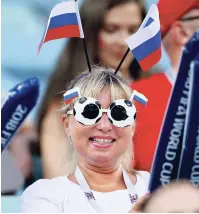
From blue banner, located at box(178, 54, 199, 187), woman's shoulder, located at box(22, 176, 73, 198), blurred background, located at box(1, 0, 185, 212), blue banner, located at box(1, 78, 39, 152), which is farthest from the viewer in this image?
blurred background, located at box(1, 0, 185, 212)

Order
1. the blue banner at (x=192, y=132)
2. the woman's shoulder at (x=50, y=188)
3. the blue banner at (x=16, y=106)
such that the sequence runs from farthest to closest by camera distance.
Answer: the blue banner at (x=16, y=106) < the woman's shoulder at (x=50, y=188) < the blue banner at (x=192, y=132)

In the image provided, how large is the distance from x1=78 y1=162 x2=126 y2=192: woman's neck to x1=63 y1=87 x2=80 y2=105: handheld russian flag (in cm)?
24

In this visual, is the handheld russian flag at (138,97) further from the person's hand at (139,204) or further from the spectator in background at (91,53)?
the person's hand at (139,204)

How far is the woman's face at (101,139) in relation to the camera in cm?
198

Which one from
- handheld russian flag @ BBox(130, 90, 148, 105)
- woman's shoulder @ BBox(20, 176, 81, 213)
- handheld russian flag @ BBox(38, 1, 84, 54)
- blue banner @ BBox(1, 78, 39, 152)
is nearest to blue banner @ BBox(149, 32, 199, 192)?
handheld russian flag @ BBox(130, 90, 148, 105)

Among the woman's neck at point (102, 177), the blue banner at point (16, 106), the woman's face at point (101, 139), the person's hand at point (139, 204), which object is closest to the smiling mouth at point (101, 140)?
the woman's face at point (101, 139)

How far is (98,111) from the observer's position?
6.43 ft

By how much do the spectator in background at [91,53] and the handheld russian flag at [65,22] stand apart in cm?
13

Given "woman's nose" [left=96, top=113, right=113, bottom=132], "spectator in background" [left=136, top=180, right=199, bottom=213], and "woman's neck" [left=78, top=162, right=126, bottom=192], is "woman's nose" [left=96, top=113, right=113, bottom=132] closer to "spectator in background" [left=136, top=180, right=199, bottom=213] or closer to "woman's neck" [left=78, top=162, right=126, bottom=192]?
"woman's neck" [left=78, top=162, right=126, bottom=192]

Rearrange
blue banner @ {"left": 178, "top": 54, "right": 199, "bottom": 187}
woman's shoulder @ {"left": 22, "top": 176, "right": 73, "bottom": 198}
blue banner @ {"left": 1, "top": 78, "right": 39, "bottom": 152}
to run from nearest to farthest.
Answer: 1. blue banner @ {"left": 178, "top": 54, "right": 199, "bottom": 187}
2. woman's shoulder @ {"left": 22, "top": 176, "right": 73, "bottom": 198}
3. blue banner @ {"left": 1, "top": 78, "right": 39, "bottom": 152}

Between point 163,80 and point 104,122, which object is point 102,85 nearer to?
point 104,122

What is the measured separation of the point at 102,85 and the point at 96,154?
25 centimetres

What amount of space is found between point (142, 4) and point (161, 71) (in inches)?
11.0

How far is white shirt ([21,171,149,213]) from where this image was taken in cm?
197
